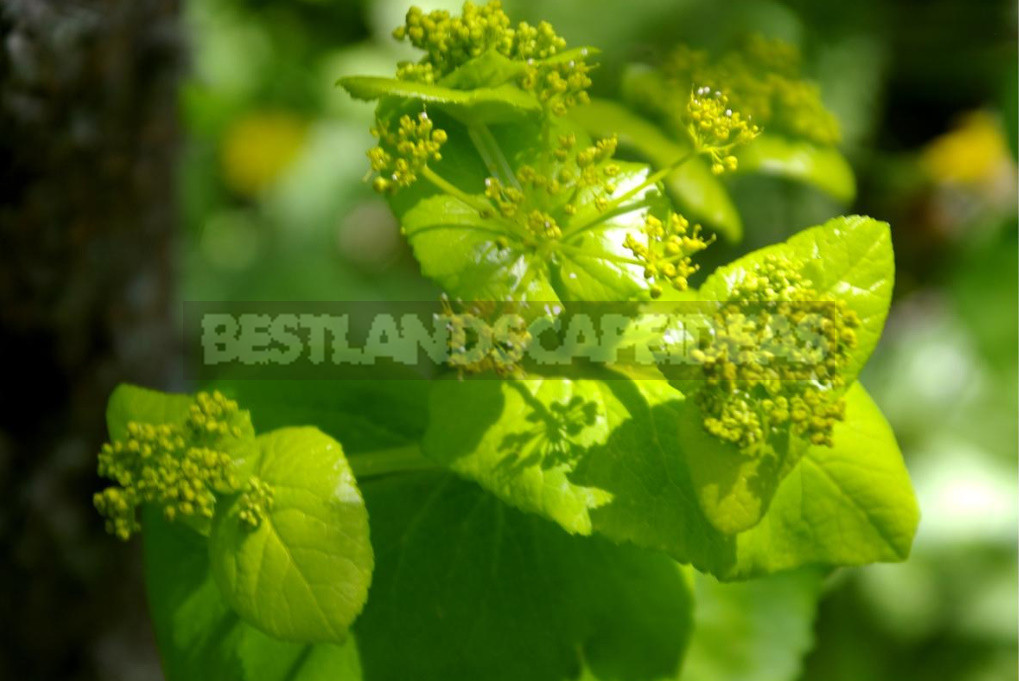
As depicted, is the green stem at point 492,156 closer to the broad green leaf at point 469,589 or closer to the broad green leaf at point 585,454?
the broad green leaf at point 585,454

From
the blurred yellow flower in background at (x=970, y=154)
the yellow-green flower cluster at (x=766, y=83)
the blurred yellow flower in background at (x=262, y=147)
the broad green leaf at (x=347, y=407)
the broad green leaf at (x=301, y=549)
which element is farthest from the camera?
the blurred yellow flower in background at (x=262, y=147)

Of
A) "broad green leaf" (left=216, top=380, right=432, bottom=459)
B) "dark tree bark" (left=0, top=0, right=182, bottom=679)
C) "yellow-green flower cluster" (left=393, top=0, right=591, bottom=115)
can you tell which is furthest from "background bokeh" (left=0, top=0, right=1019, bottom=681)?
"yellow-green flower cluster" (left=393, top=0, right=591, bottom=115)

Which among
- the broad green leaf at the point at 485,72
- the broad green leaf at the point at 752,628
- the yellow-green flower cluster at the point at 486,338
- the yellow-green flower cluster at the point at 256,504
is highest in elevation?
the broad green leaf at the point at 485,72

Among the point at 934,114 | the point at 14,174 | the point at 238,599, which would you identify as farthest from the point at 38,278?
the point at 934,114

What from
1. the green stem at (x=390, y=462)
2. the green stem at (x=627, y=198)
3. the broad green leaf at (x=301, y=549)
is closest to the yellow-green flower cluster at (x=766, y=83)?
the green stem at (x=627, y=198)

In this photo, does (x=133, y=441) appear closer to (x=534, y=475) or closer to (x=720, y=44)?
(x=534, y=475)

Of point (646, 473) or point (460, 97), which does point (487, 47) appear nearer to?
point (460, 97)
